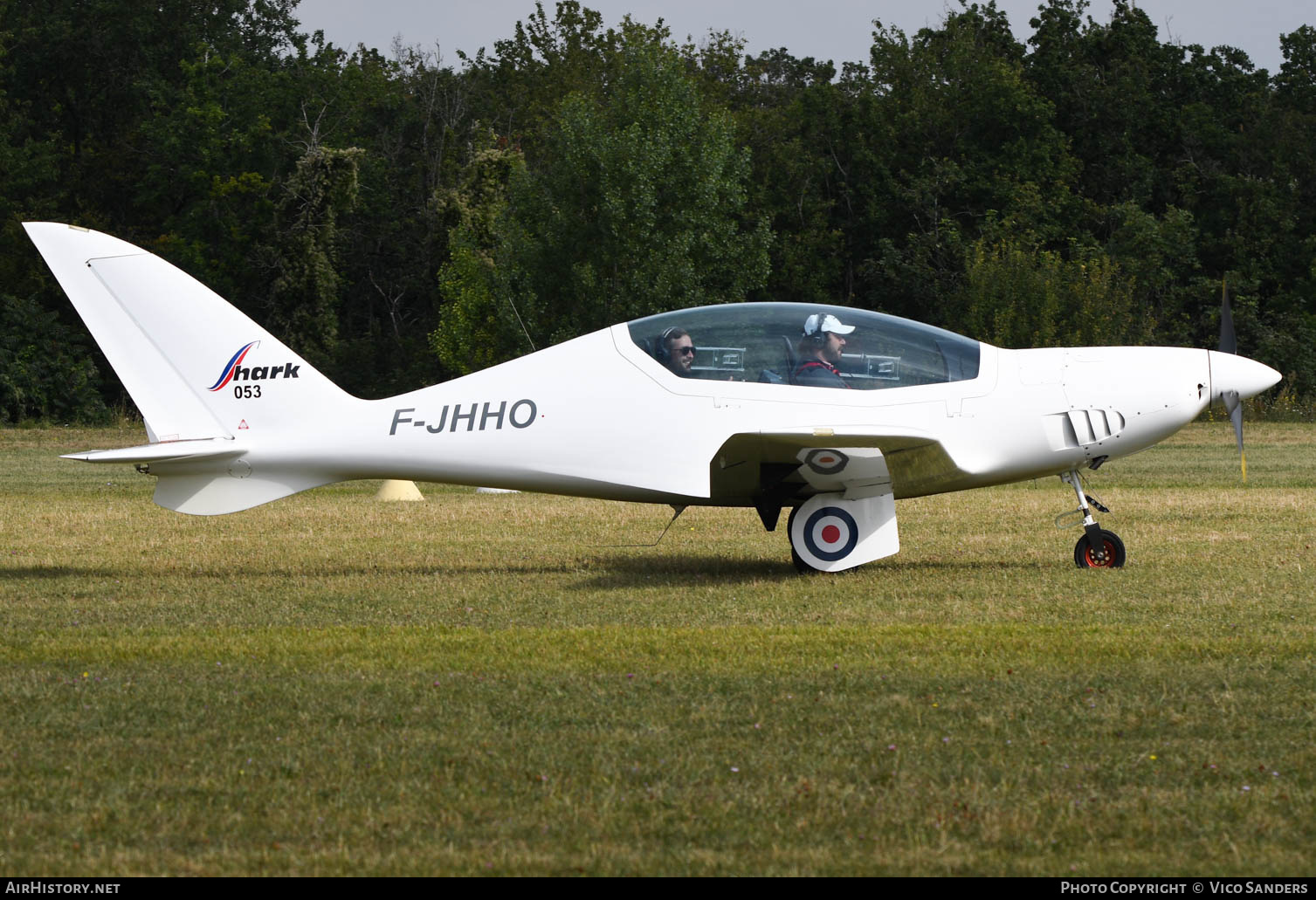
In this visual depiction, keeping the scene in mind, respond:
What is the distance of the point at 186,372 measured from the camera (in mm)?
10734

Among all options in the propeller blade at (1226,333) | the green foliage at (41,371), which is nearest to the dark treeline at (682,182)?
the green foliage at (41,371)

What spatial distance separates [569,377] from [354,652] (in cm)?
363

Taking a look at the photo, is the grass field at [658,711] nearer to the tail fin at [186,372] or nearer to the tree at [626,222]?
the tail fin at [186,372]

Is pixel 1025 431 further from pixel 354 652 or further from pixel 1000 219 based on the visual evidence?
pixel 1000 219

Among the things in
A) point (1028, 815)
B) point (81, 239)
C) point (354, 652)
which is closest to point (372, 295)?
point (81, 239)

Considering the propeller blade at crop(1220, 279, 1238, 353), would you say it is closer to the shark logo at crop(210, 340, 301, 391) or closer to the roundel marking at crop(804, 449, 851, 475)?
the roundel marking at crop(804, 449, 851, 475)

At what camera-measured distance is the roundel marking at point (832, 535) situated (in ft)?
34.3

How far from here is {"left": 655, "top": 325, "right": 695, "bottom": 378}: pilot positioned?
1044 cm

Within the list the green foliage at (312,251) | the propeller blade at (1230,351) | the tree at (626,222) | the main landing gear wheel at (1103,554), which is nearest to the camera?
the main landing gear wheel at (1103,554)

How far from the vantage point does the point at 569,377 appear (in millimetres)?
10664

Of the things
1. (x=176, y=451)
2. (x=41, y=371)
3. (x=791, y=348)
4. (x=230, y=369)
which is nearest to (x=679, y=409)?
(x=791, y=348)

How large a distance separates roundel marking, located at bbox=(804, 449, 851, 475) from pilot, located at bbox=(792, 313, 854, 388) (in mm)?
493

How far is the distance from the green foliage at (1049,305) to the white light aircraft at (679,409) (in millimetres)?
27917
